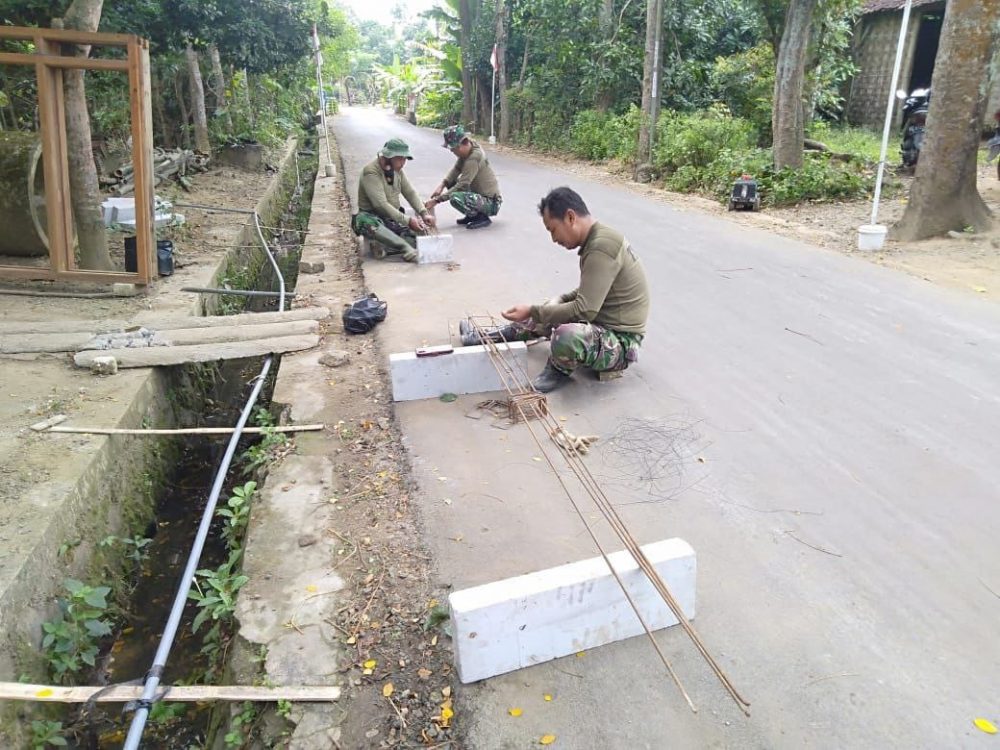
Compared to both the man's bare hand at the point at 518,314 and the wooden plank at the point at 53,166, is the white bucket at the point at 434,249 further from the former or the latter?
the man's bare hand at the point at 518,314

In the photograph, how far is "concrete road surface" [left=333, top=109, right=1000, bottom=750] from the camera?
2.29 metres

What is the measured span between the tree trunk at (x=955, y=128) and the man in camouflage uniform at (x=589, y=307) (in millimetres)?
5484

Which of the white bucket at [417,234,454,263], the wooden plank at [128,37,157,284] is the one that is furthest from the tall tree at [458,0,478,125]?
the wooden plank at [128,37,157,284]

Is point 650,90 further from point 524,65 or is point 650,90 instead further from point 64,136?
point 64,136

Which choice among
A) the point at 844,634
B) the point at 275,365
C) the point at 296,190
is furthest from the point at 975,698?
the point at 296,190

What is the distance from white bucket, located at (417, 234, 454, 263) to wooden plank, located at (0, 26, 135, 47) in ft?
10.5

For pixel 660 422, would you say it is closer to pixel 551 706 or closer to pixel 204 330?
pixel 551 706

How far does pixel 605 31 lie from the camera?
60.1 ft

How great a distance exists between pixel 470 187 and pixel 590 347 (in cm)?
561

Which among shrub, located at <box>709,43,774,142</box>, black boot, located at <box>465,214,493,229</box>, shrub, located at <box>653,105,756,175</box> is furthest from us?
shrub, located at <box>709,43,774,142</box>

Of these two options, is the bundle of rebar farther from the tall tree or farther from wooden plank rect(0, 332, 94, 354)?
the tall tree

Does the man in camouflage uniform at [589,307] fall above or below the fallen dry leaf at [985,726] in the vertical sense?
above

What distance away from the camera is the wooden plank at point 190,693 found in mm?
2373

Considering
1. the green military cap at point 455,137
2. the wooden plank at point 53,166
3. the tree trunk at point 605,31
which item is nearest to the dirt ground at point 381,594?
the wooden plank at point 53,166
